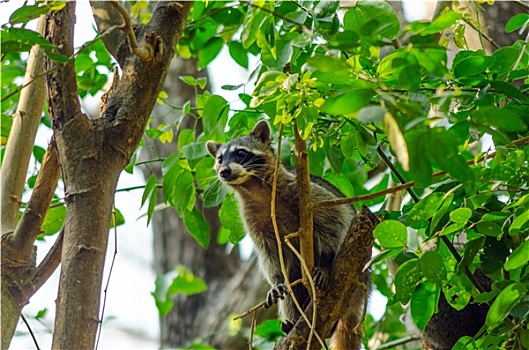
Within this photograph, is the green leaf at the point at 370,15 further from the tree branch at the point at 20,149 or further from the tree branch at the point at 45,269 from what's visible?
the tree branch at the point at 45,269

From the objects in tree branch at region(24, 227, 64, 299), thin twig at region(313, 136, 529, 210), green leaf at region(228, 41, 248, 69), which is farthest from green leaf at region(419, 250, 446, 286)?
green leaf at region(228, 41, 248, 69)

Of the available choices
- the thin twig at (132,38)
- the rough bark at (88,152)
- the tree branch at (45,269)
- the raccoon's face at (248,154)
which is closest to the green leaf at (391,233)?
the rough bark at (88,152)

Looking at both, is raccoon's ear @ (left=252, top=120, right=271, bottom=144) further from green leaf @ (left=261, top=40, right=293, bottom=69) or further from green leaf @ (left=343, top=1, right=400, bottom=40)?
green leaf @ (left=343, top=1, right=400, bottom=40)

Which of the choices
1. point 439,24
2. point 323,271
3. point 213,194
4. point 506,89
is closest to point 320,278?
point 323,271

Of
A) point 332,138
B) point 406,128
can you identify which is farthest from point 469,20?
point 406,128

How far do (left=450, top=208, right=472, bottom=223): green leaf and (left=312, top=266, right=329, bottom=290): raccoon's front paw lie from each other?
86 cm

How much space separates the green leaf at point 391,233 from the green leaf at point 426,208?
0.51ft

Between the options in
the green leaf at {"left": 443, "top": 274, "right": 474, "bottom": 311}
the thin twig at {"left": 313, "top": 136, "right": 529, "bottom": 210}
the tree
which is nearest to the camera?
the tree

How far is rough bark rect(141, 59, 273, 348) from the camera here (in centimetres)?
789

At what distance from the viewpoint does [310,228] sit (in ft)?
10.3

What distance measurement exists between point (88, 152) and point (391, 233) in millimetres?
1073

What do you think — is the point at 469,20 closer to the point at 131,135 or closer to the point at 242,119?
the point at 242,119

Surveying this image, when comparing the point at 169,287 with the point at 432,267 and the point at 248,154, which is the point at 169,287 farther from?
the point at 432,267

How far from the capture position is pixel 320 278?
3.57 metres
